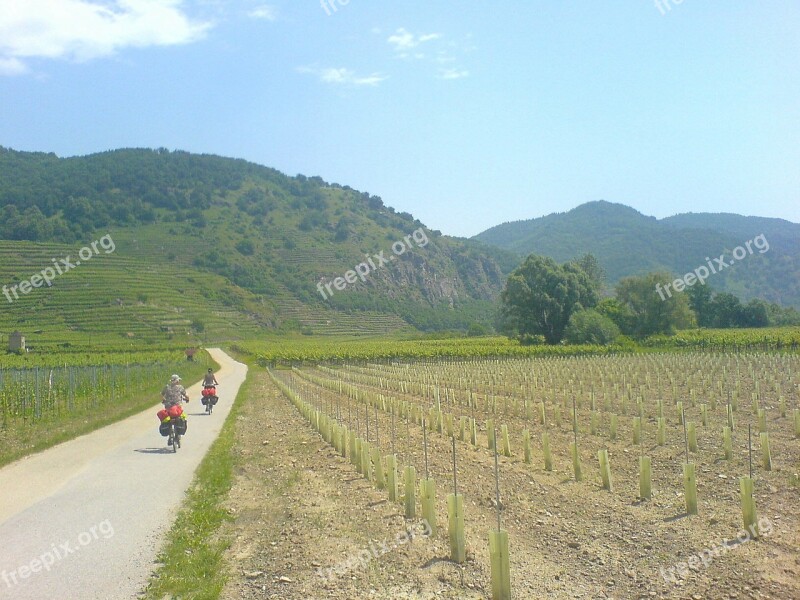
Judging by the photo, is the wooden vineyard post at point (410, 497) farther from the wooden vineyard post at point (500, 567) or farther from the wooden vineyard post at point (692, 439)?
the wooden vineyard post at point (692, 439)

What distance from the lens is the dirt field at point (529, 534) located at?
18.7ft

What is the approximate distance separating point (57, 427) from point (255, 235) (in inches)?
4929

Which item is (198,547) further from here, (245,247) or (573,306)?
(245,247)

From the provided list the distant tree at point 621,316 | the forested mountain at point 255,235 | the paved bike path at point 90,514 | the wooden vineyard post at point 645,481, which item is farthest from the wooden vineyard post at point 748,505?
the forested mountain at point 255,235

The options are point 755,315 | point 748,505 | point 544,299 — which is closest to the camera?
point 748,505

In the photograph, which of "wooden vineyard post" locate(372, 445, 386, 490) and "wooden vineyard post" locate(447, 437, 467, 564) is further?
"wooden vineyard post" locate(372, 445, 386, 490)

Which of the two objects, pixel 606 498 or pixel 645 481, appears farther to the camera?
pixel 606 498

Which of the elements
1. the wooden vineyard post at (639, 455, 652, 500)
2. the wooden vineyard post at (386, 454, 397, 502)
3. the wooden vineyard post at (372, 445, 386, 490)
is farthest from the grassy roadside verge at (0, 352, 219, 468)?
the wooden vineyard post at (639, 455, 652, 500)

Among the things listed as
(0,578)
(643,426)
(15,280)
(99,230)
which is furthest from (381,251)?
(0,578)

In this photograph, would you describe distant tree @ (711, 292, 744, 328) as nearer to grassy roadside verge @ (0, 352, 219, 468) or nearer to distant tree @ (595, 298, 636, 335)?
distant tree @ (595, 298, 636, 335)

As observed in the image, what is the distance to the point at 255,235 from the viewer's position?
450ft

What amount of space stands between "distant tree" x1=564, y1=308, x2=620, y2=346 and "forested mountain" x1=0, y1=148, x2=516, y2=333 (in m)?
49.9

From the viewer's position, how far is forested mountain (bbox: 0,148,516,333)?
Result: 11050cm

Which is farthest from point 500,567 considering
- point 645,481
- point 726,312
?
point 726,312
